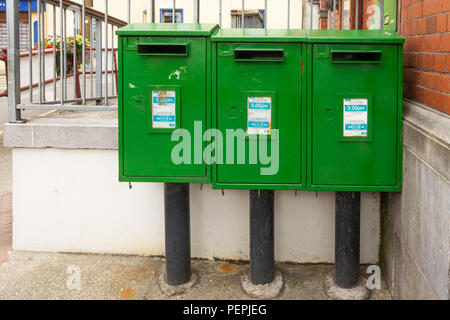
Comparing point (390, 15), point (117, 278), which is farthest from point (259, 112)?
point (117, 278)

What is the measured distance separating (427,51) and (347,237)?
128cm

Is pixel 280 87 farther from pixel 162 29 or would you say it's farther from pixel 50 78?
pixel 50 78

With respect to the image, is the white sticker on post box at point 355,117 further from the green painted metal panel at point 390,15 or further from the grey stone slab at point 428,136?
the green painted metal panel at point 390,15

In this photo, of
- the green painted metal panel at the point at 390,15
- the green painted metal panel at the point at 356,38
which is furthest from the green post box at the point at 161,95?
the green painted metal panel at the point at 390,15

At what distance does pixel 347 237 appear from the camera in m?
3.27

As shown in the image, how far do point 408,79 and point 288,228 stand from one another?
1.40 metres

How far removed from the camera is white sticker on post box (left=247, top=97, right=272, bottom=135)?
293cm

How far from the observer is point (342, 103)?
2.90 meters

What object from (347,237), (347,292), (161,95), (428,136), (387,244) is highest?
(161,95)

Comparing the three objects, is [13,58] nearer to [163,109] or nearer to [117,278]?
[163,109]

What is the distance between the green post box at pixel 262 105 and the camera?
9.47 feet

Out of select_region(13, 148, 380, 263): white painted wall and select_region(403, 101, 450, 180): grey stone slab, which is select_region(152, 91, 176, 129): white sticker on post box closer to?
select_region(13, 148, 380, 263): white painted wall

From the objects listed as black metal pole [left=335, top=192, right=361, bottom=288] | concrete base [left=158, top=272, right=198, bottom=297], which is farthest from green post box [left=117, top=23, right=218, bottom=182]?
black metal pole [left=335, top=192, right=361, bottom=288]

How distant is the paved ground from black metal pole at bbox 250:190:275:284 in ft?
0.56
